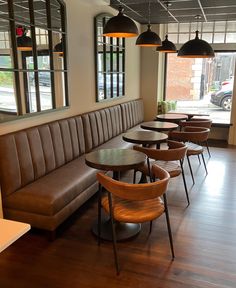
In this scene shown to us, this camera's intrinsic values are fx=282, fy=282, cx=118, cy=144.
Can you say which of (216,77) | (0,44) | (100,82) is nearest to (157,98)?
(216,77)

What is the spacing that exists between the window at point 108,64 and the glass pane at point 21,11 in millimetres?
1730

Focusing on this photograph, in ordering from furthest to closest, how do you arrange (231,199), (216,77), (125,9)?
(216,77)
(125,9)
(231,199)

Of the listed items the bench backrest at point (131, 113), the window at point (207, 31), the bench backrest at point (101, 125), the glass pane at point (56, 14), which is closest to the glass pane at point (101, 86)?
the bench backrest at point (101, 125)

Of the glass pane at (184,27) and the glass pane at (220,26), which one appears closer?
the glass pane at (220,26)

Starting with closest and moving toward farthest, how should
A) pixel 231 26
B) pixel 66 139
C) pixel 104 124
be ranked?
pixel 66 139, pixel 104 124, pixel 231 26

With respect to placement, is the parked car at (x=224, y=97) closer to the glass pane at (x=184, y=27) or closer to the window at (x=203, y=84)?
the window at (x=203, y=84)

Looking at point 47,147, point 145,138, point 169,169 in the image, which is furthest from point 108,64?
point 169,169

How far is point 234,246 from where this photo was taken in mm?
2650

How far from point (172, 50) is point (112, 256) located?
3.90 m

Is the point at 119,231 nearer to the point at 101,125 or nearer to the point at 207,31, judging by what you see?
the point at 101,125

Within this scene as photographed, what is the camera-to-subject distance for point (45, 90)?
350 cm

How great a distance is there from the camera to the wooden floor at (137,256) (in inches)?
86.4

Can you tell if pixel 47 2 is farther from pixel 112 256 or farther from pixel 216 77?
pixel 216 77

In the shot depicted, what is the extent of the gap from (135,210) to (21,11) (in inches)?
92.7
